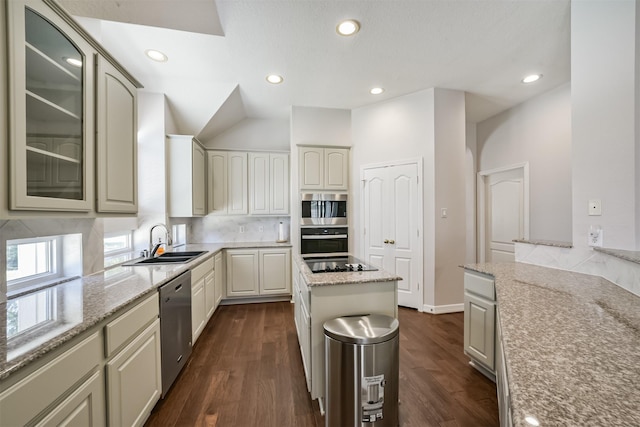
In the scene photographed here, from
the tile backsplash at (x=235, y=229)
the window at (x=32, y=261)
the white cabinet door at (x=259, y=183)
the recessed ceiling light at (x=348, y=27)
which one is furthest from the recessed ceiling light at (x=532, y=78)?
the window at (x=32, y=261)

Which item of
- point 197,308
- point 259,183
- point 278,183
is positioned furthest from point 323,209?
point 197,308

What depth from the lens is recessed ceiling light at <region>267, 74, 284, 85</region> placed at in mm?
3020

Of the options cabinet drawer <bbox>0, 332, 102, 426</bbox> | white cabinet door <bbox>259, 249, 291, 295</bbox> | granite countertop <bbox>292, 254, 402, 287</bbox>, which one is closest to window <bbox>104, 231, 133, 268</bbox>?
white cabinet door <bbox>259, 249, 291, 295</bbox>

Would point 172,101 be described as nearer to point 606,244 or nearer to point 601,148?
point 601,148

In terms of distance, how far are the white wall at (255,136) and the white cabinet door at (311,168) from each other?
0.85 meters

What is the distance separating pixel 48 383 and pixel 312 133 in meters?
3.64

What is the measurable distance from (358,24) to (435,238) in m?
2.58

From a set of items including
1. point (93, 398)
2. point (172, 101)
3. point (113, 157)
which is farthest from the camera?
point (172, 101)

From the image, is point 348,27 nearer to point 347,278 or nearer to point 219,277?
point 347,278

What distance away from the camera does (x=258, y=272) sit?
3721 mm

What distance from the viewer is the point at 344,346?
1451 millimetres

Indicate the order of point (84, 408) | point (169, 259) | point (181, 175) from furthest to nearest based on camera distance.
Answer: point (181, 175) → point (169, 259) → point (84, 408)

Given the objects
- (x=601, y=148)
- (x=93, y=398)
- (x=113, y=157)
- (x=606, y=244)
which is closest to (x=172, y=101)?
(x=113, y=157)

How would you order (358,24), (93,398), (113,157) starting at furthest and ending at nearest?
1. (358,24)
2. (113,157)
3. (93,398)
